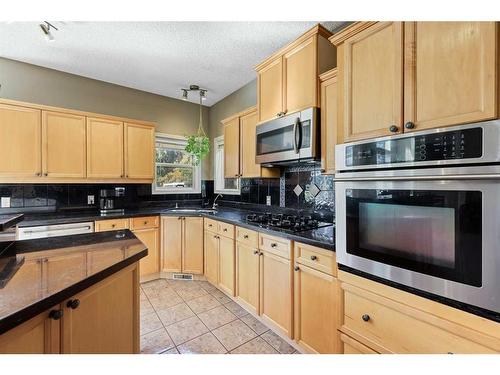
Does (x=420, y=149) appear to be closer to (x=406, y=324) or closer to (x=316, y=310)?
(x=406, y=324)

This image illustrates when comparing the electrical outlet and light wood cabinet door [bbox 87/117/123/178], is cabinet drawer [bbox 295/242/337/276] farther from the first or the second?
the electrical outlet

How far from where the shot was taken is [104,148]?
3.02 m

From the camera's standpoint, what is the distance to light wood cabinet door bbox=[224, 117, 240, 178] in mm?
2963

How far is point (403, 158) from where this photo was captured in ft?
3.65

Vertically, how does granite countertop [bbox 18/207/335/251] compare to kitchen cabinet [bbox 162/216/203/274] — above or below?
above

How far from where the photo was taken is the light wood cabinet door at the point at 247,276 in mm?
2184

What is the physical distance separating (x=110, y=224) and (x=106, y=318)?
2.02 m

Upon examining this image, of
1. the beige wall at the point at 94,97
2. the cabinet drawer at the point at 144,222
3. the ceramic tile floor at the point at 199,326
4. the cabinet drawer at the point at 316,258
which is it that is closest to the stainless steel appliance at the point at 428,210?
the cabinet drawer at the point at 316,258

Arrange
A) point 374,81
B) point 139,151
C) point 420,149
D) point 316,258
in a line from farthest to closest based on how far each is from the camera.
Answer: point 139,151 < point 316,258 < point 374,81 < point 420,149

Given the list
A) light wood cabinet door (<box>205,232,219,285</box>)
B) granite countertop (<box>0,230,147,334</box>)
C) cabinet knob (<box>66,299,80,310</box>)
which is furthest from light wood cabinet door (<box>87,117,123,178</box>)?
cabinet knob (<box>66,299,80,310</box>)

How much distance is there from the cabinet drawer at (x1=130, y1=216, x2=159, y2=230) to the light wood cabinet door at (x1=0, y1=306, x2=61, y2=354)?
2267 mm

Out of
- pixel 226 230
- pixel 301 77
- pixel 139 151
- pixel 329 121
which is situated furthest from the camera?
pixel 139 151

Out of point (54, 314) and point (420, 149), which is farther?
point (420, 149)

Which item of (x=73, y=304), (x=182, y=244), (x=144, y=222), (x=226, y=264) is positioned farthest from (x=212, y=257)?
(x=73, y=304)
